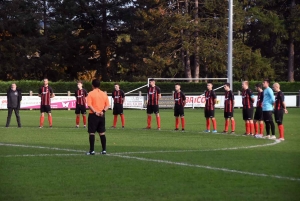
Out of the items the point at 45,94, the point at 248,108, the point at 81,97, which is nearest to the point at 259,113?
the point at 248,108

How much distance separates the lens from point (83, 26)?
68.5 metres

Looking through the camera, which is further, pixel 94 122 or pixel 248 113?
pixel 248 113

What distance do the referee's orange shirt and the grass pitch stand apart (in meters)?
1.16

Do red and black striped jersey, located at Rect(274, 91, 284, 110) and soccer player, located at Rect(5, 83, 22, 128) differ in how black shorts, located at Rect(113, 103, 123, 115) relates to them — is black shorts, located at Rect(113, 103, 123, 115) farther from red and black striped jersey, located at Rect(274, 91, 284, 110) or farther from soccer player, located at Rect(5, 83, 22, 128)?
red and black striped jersey, located at Rect(274, 91, 284, 110)

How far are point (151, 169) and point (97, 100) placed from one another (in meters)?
3.15

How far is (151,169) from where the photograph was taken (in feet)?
43.3

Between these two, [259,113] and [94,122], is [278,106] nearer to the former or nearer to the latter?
[259,113]

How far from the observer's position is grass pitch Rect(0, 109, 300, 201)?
10.4m

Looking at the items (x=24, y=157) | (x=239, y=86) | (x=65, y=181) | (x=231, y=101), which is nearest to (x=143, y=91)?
(x=239, y=86)

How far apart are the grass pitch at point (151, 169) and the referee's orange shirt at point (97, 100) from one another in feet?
3.81

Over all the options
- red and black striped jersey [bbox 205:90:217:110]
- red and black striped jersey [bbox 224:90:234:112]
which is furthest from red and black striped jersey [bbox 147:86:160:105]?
red and black striped jersey [bbox 224:90:234:112]

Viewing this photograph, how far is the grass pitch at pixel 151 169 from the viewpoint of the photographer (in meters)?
10.4

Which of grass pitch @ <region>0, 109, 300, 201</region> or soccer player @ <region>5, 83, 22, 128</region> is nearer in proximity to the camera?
grass pitch @ <region>0, 109, 300, 201</region>

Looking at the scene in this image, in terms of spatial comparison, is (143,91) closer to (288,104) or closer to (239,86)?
(239,86)
